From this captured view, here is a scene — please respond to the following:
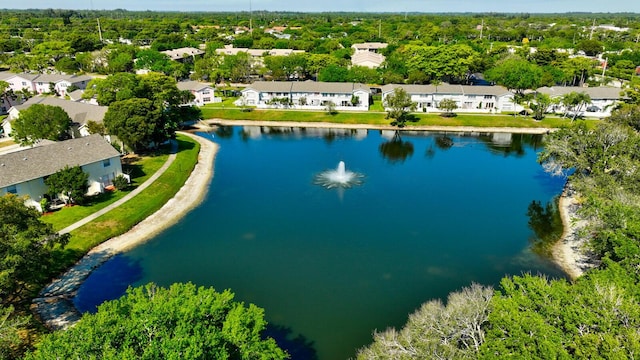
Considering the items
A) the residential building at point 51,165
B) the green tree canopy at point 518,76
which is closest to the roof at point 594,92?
the green tree canopy at point 518,76

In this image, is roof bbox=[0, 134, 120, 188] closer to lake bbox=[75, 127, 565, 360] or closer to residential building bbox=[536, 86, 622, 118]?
lake bbox=[75, 127, 565, 360]

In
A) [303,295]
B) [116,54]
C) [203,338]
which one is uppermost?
[116,54]

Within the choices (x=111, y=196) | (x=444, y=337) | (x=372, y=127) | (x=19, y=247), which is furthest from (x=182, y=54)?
(x=444, y=337)

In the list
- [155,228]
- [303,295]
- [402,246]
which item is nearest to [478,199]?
[402,246]

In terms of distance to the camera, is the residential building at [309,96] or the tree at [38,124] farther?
the residential building at [309,96]

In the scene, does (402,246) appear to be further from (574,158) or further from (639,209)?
(574,158)

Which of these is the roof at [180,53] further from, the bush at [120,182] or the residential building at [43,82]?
the bush at [120,182]

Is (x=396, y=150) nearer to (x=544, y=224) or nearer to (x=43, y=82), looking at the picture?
(x=544, y=224)
